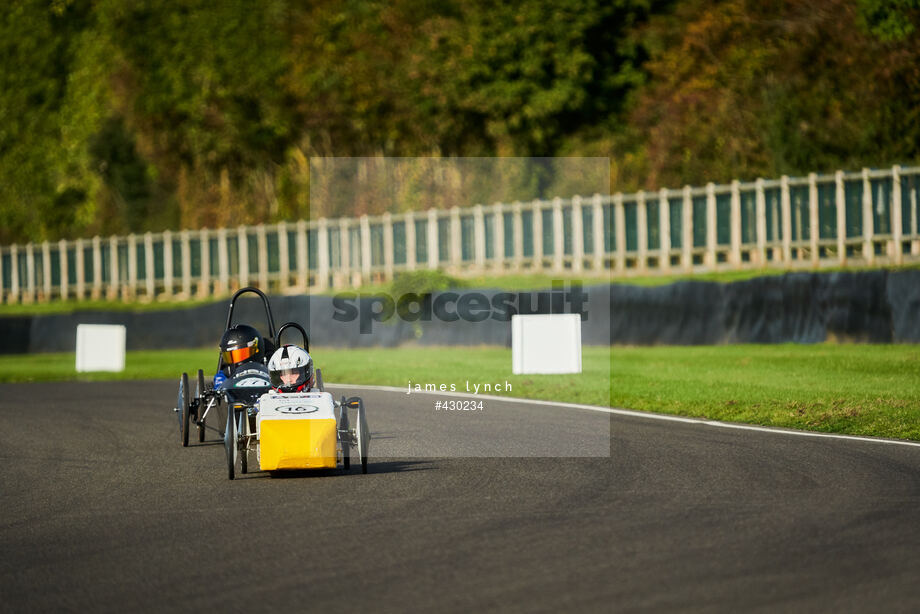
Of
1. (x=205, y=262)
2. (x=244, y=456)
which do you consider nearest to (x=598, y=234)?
(x=205, y=262)

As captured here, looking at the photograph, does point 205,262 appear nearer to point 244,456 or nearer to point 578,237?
point 578,237

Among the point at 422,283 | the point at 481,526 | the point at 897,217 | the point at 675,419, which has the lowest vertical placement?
the point at 481,526

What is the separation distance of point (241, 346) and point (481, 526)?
5.44 m

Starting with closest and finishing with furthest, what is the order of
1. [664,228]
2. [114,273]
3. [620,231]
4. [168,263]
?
1. [664,228]
2. [620,231]
3. [168,263]
4. [114,273]

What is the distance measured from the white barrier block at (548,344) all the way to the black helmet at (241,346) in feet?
19.1

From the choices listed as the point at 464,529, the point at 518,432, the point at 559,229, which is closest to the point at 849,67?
the point at 559,229

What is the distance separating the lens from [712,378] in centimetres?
1936

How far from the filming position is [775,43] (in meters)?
42.4

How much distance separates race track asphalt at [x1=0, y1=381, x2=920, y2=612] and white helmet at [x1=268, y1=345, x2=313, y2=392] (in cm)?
72

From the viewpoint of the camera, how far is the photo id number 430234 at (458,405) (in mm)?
17078

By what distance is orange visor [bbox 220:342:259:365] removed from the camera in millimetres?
13664

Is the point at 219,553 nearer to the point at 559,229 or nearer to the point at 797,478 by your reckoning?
the point at 797,478

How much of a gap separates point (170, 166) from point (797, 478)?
171 feet

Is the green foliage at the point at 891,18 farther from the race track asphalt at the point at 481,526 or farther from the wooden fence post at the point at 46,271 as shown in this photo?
the wooden fence post at the point at 46,271
